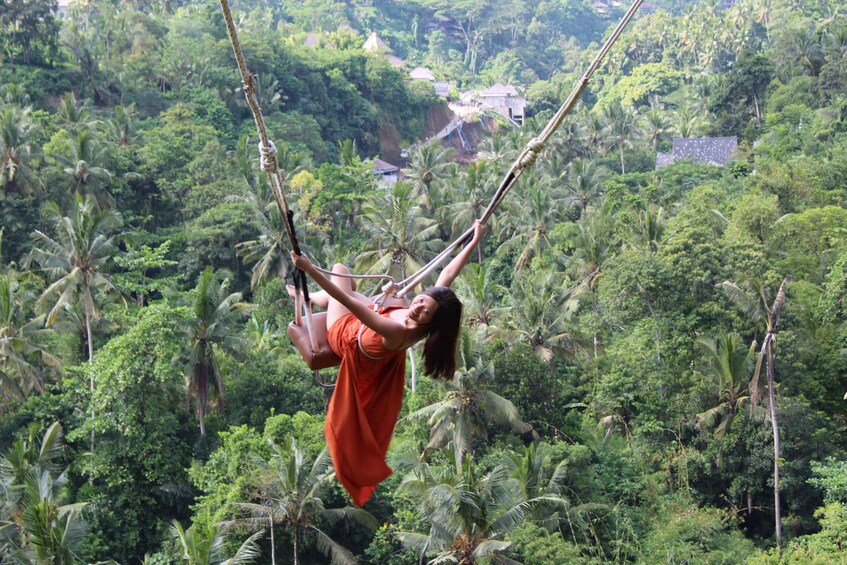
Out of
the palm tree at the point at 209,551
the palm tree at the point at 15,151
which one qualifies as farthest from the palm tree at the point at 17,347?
the palm tree at the point at 15,151

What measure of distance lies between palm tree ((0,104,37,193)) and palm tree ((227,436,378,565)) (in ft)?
41.5

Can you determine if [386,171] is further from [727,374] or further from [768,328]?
[768,328]

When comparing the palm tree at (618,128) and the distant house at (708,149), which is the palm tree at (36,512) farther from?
the palm tree at (618,128)

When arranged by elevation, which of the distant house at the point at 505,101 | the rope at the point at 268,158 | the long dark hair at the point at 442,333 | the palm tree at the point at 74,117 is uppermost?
the rope at the point at 268,158

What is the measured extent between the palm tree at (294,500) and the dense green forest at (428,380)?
44 millimetres

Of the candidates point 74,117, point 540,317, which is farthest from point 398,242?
point 74,117

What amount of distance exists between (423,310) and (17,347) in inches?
592

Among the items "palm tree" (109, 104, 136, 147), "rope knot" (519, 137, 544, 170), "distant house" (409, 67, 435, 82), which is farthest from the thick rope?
"distant house" (409, 67, 435, 82)

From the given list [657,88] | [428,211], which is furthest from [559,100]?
[428,211]

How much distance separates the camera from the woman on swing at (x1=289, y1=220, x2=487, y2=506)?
11.3 feet

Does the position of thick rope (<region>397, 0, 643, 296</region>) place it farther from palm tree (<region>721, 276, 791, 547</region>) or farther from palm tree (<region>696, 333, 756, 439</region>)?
palm tree (<region>696, 333, 756, 439</region>)

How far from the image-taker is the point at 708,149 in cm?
3691

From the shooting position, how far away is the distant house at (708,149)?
3650cm

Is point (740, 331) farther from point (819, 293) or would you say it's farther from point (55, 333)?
point (55, 333)
